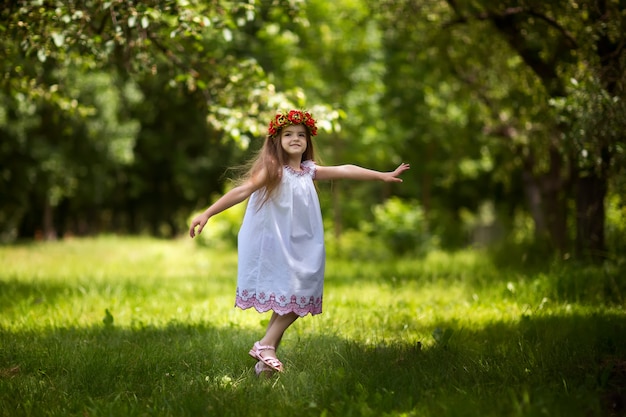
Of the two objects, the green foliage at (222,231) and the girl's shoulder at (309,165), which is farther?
the green foliage at (222,231)

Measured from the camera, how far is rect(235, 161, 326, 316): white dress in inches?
176

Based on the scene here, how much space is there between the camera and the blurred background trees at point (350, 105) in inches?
273

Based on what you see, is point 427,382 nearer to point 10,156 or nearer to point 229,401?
point 229,401

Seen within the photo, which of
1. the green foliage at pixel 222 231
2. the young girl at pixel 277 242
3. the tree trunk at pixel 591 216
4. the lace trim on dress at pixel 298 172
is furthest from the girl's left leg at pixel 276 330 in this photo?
the green foliage at pixel 222 231

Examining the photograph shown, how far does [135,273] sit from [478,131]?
837 centimetres

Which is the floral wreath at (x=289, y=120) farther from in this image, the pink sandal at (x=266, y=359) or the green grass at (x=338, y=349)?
the green grass at (x=338, y=349)

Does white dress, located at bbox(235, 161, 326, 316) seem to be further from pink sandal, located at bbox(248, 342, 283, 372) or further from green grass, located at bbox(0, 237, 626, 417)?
green grass, located at bbox(0, 237, 626, 417)

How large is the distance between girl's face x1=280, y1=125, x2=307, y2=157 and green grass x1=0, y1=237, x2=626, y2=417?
1486 mm

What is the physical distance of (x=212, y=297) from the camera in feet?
26.0

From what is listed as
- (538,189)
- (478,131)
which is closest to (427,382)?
(538,189)

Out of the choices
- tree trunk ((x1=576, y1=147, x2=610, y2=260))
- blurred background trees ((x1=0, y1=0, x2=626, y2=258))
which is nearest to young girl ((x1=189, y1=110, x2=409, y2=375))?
blurred background trees ((x1=0, y1=0, x2=626, y2=258))

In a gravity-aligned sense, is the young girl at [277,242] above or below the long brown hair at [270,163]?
below

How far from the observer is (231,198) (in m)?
4.48

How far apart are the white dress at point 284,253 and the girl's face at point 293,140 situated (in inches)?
8.2
